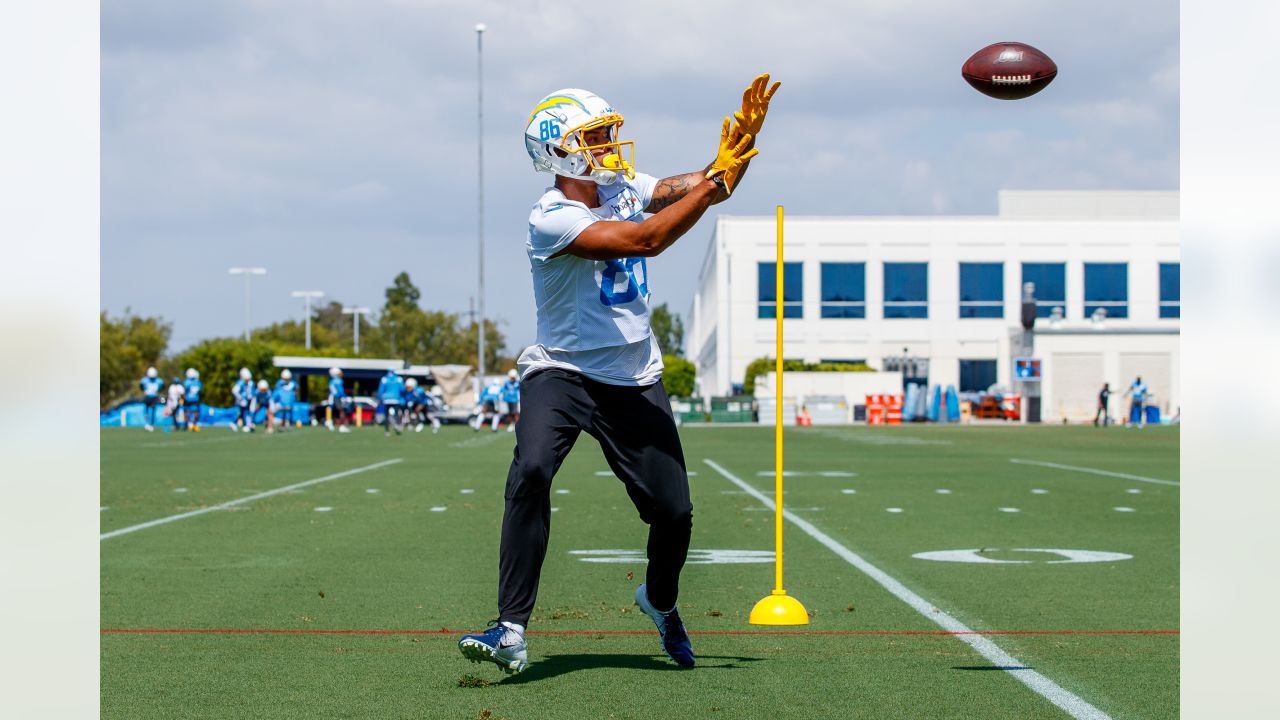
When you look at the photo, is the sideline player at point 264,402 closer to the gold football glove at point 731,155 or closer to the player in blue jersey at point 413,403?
the player in blue jersey at point 413,403

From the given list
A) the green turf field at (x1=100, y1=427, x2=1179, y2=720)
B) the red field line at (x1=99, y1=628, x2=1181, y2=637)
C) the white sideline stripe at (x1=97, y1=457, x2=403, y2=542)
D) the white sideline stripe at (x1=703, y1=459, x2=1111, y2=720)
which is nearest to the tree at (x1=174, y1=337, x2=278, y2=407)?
the white sideline stripe at (x1=97, y1=457, x2=403, y2=542)

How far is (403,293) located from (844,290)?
60.1 meters

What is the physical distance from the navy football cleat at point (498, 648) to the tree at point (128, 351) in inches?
2930

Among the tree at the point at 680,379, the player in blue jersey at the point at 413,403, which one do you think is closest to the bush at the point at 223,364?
the player in blue jersey at the point at 413,403

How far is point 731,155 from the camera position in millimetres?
5523

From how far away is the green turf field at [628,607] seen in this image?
17.0ft

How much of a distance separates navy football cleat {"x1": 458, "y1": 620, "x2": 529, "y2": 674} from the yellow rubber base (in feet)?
4.74

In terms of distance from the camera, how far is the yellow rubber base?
6.53 metres

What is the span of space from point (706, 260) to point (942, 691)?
100m

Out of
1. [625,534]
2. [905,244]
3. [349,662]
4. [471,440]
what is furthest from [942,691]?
[905,244]

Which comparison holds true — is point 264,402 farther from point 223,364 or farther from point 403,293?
point 403,293

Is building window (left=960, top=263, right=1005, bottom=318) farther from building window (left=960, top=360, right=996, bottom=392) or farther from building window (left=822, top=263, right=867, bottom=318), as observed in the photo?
building window (left=822, top=263, right=867, bottom=318)

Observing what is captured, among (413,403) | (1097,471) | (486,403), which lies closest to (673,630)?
(1097,471)
